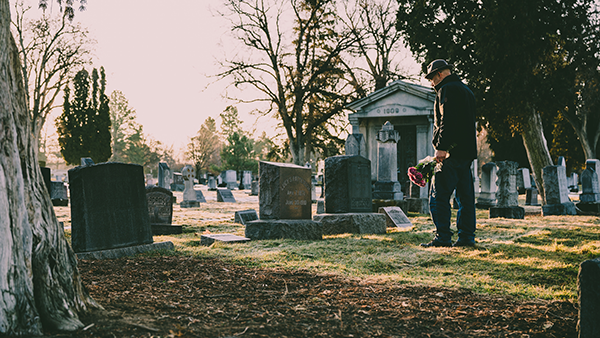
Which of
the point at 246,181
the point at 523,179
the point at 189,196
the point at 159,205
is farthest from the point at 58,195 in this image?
the point at 523,179

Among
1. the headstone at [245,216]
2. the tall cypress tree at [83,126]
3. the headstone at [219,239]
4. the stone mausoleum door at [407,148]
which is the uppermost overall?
the tall cypress tree at [83,126]

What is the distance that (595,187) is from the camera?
12.1 meters

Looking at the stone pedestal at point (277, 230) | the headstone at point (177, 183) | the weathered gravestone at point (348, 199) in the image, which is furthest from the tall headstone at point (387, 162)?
the headstone at point (177, 183)

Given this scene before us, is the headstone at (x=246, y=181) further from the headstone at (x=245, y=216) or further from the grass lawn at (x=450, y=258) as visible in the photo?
the grass lawn at (x=450, y=258)

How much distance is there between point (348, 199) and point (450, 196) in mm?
3082

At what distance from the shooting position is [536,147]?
13.1 metres

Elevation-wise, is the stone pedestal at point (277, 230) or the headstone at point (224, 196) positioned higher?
the headstone at point (224, 196)

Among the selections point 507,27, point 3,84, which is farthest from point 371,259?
point 507,27

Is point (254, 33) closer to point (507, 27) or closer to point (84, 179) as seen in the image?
point (507, 27)

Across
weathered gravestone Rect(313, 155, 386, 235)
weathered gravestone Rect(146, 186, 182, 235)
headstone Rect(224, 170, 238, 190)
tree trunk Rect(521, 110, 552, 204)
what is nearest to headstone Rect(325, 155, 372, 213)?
weathered gravestone Rect(313, 155, 386, 235)

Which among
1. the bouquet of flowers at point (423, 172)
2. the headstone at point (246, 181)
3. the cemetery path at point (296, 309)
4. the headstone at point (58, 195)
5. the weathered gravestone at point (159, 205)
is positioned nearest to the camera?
the cemetery path at point (296, 309)

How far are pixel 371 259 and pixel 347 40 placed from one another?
22090mm

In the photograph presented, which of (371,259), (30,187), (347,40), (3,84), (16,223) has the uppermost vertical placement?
(347,40)

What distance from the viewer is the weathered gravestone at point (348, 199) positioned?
8.07 m
